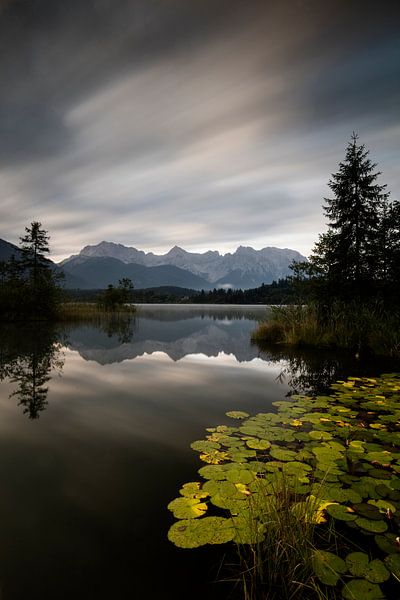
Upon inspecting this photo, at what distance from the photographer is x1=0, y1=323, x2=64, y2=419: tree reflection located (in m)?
6.85

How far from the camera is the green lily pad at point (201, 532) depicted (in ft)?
8.59

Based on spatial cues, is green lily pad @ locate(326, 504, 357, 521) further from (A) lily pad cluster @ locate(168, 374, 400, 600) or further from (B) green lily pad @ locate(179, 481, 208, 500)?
(B) green lily pad @ locate(179, 481, 208, 500)

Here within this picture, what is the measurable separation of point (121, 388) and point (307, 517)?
635cm

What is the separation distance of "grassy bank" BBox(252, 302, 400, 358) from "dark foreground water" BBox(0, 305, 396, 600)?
353cm

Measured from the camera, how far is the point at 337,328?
1628cm

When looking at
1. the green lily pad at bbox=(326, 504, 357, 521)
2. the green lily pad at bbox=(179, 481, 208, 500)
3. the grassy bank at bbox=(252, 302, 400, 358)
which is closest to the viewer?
the green lily pad at bbox=(326, 504, 357, 521)

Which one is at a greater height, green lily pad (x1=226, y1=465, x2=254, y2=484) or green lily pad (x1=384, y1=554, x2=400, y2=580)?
green lily pad (x1=384, y1=554, x2=400, y2=580)

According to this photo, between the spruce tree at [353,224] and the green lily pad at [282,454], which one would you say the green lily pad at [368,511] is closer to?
the green lily pad at [282,454]

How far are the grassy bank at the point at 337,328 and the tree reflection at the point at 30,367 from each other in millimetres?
11679

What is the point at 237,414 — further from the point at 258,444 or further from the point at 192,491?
the point at 192,491

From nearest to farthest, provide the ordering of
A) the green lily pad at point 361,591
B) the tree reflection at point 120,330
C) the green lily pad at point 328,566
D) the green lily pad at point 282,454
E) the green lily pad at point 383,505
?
the green lily pad at point 361,591
the green lily pad at point 328,566
the green lily pad at point 383,505
the green lily pad at point 282,454
the tree reflection at point 120,330

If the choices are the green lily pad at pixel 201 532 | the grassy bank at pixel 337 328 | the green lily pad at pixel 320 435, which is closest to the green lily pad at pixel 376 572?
the green lily pad at pixel 201 532

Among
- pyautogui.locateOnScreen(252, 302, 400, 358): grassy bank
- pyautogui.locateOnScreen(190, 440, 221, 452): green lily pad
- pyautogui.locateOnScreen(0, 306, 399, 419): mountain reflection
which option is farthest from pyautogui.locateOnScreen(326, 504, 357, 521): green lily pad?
pyautogui.locateOnScreen(252, 302, 400, 358): grassy bank

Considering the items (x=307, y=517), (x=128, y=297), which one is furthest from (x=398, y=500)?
(x=128, y=297)
